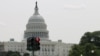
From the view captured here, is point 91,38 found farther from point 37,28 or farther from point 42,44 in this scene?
point 37,28

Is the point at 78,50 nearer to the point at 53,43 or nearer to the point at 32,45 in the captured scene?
the point at 32,45

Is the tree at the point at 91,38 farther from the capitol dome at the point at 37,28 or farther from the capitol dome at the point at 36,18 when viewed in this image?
the capitol dome at the point at 36,18

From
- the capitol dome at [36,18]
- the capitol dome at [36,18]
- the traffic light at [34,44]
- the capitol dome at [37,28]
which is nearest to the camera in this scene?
the traffic light at [34,44]

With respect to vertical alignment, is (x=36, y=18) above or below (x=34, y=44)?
above

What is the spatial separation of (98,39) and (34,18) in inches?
3694

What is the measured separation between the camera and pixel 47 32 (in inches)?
7234

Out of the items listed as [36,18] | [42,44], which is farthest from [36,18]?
[42,44]

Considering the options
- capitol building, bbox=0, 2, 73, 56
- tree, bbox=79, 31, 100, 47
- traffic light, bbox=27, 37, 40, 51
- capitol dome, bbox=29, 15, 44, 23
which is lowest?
traffic light, bbox=27, 37, 40, 51

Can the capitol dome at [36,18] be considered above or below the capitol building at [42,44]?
above

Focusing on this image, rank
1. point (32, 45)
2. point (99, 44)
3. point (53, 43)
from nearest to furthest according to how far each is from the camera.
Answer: point (32, 45) → point (99, 44) → point (53, 43)

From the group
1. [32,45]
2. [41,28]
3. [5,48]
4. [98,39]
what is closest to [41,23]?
[41,28]

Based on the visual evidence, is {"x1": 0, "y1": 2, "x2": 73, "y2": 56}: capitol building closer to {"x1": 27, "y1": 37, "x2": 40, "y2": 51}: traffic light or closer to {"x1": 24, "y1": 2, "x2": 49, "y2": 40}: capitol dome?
{"x1": 24, "y1": 2, "x2": 49, "y2": 40}: capitol dome

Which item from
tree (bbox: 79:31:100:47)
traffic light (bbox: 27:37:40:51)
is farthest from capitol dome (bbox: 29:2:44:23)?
traffic light (bbox: 27:37:40:51)

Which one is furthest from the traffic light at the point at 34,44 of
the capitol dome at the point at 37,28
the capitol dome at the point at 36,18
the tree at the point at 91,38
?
the capitol dome at the point at 36,18
